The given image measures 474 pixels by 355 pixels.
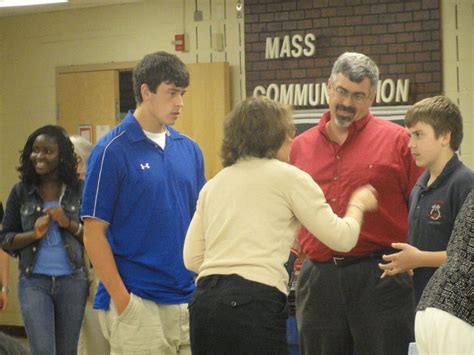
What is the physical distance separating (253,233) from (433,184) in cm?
95

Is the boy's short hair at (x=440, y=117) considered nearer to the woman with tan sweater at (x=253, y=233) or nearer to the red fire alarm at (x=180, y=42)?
the woman with tan sweater at (x=253, y=233)

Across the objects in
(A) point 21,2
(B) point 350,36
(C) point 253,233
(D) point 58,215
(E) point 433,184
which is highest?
(A) point 21,2

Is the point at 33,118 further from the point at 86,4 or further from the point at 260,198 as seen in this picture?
the point at 260,198

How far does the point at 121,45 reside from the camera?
877cm

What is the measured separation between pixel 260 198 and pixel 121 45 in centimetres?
615

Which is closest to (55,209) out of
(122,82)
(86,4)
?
(86,4)

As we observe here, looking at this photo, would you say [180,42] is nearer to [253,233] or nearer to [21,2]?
[21,2]

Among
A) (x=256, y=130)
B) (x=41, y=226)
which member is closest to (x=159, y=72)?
(x=256, y=130)

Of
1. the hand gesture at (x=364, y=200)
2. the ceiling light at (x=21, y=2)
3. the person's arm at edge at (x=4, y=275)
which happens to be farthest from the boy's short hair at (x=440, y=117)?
the ceiling light at (x=21, y=2)

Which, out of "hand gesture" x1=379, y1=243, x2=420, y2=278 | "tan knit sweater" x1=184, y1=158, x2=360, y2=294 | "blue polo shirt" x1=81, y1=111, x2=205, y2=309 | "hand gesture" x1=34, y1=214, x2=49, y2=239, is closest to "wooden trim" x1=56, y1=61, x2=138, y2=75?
"hand gesture" x1=34, y1=214, x2=49, y2=239

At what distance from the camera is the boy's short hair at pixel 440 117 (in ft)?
11.6

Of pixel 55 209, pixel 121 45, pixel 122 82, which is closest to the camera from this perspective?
pixel 55 209

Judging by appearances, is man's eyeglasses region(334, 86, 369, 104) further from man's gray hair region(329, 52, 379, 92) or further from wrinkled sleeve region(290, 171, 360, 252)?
wrinkled sleeve region(290, 171, 360, 252)

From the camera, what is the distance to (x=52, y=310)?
186 inches
